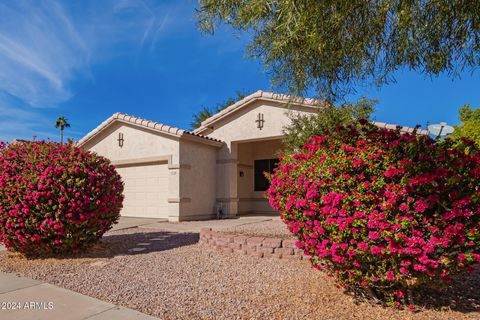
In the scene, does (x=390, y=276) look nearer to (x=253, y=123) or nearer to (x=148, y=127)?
(x=253, y=123)

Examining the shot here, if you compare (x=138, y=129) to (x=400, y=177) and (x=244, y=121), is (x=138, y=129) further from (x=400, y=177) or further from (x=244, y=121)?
(x=400, y=177)

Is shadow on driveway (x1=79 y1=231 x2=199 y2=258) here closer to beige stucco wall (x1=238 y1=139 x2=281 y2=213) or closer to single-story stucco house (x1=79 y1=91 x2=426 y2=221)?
single-story stucco house (x1=79 y1=91 x2=426 y2=221)

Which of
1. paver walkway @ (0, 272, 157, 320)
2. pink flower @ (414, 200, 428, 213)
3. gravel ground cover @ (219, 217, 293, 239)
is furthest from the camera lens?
gravel ground cover @ (219, 217, 293, 239)

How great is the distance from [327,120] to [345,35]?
3852 millimetres

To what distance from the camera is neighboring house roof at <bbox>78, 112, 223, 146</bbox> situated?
13.3 meters

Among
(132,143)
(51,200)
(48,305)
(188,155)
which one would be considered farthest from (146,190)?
(48,305)

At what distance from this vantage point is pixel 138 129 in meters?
14.9

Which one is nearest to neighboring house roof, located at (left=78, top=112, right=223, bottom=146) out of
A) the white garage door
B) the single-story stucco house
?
the single-story stucco house

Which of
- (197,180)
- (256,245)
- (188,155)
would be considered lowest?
(256,245)

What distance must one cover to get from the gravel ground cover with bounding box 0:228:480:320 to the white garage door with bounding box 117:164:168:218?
247 inches

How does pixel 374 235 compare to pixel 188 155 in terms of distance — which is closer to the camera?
pixel 374 235

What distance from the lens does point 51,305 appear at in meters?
4.37

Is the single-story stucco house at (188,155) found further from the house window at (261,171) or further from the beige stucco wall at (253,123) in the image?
the house window at (261,171)

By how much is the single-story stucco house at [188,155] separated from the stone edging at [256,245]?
572cm
